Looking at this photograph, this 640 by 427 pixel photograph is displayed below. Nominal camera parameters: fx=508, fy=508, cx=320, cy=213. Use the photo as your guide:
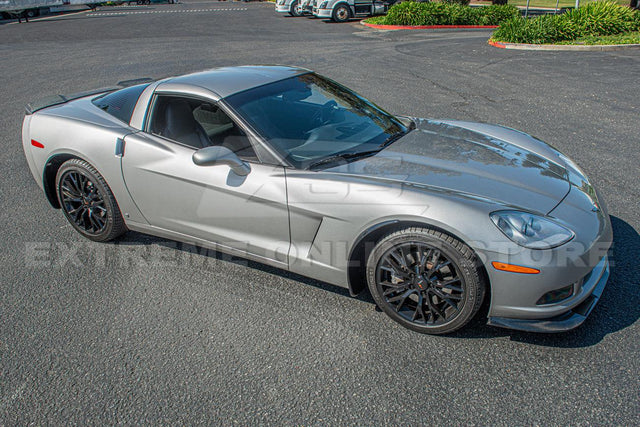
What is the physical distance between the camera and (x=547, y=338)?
3.03 metres

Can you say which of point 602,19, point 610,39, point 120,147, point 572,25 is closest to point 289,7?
point 572,25

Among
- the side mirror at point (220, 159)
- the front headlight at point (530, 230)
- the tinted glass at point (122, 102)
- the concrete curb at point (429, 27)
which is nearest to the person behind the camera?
the front headlight at point (530, 230)

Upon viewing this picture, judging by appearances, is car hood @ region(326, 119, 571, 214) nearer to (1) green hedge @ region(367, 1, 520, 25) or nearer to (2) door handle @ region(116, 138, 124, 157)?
(2) door handle @ region(116, 138, 124, 157)

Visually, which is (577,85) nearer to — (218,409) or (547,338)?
(547,338)

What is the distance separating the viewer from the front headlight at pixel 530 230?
9.04ft

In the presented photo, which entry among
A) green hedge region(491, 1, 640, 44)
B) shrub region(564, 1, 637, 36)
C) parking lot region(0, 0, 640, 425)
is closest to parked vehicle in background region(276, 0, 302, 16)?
green hedge region(491, 1, 640, 44)

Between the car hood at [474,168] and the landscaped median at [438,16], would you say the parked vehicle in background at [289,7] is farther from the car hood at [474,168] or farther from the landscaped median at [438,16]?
the car hood at [474,168]

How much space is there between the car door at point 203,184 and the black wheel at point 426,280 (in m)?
0.69

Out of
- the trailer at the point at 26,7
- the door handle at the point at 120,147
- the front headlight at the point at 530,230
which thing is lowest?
the front headlight at the point at 530,230

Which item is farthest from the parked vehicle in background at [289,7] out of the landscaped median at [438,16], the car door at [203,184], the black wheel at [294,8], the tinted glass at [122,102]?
the car door at [203,184]

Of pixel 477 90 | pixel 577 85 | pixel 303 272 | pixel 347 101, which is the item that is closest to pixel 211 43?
pixel 477 90

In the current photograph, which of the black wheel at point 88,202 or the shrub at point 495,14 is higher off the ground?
the shrub at point 495,14

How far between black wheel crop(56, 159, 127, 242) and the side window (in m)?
0.70

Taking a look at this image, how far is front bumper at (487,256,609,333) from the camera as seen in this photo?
2.79m
